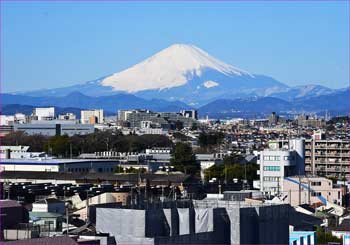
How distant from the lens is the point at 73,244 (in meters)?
9.56

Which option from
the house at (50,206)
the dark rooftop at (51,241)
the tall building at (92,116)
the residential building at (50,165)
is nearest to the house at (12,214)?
the house at (50,206)

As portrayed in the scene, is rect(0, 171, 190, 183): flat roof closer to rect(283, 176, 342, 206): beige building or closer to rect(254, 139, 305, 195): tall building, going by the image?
rect(254, 139, 305, 195): tall building

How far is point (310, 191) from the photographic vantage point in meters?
22.2

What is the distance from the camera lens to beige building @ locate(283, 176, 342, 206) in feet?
72.3

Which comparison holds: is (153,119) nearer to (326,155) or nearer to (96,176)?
(326,155)

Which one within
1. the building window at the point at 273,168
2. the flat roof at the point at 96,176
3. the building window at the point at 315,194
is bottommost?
the building window at the point at 315,194

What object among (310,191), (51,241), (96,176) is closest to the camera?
(51,241)

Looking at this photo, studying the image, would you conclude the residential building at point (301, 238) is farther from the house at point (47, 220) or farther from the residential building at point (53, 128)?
the residential building at point (53, 128)

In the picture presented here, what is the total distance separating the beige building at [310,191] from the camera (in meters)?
22.0

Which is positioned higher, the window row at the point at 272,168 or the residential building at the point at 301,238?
the window row at the point at 272,168

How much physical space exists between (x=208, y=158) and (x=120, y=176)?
1132cm

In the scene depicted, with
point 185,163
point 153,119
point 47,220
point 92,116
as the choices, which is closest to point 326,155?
point 185,163

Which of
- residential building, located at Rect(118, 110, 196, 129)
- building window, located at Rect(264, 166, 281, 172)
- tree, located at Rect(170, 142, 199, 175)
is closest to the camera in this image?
building window, located at Rect(264, 166, 281, 172)

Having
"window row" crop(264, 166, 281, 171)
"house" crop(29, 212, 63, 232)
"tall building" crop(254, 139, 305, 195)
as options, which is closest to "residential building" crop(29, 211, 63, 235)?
"house" crop(29, 212, 63, 232)
